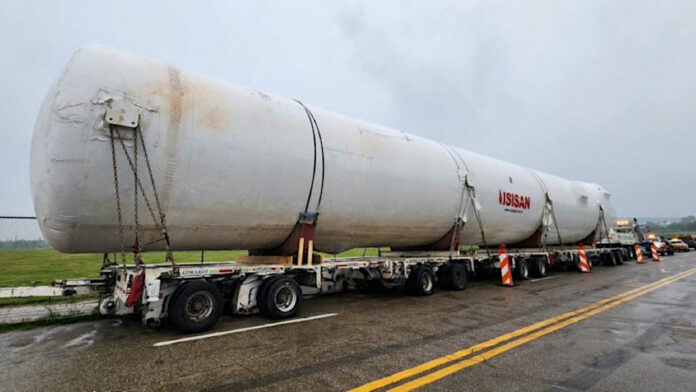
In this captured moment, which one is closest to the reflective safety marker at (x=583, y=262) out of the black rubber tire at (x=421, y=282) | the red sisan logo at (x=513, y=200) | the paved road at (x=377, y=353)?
the red sisan logo at (x=513, y=200)

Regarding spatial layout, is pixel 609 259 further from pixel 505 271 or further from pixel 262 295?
pixel 262 295

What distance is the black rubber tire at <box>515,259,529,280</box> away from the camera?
1327cm

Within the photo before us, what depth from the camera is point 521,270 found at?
522 inches

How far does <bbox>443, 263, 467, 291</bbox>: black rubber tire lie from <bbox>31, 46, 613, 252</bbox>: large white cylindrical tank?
1.10 meters

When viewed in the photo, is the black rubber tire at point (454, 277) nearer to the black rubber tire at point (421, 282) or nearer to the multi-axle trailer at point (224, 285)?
the multi-axle trailer at point (224, 285)

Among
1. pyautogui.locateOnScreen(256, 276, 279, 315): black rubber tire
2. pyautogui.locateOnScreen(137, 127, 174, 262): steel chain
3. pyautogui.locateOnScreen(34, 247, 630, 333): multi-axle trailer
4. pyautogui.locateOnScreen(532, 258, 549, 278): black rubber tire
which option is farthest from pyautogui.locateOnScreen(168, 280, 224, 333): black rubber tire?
pyautogui.locateOnScreen(532, 258, 549, 278): black rubber tire

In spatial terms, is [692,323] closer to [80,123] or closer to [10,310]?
[80,123]

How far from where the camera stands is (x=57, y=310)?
23.6 ft

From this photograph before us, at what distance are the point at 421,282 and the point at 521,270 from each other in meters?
5.65

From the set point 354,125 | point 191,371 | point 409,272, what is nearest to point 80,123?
point 191,371

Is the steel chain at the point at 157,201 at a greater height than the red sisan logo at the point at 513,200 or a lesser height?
lesser

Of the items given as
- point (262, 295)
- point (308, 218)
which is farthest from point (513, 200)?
point (262, 295)

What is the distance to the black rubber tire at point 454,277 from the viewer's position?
1045cm

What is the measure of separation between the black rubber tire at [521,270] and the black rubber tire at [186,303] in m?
10.8
